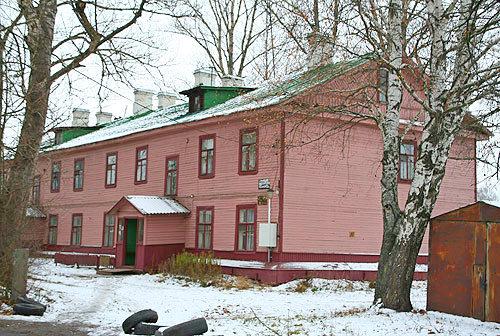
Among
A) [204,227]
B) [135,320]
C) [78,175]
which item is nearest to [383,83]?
[135,320]

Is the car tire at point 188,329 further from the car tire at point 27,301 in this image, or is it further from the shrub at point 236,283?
the shrub at point 236,283

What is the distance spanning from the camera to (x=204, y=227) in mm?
25531

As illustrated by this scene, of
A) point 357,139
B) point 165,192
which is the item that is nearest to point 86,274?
point 165,192

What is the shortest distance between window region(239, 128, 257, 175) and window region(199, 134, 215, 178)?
173 centimetres

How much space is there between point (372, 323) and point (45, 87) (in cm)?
904

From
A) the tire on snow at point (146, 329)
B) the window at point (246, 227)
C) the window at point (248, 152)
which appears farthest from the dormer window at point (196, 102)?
the tire on snow at point (146, 329)

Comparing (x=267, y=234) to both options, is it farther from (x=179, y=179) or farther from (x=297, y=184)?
(x=179, y=179)

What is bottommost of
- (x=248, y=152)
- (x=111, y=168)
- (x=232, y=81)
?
(x=111, y=168)

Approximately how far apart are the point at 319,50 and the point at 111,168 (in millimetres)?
19347

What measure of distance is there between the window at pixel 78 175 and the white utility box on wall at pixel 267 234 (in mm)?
14300

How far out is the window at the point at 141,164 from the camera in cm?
2914

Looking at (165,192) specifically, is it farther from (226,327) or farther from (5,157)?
(226,327)

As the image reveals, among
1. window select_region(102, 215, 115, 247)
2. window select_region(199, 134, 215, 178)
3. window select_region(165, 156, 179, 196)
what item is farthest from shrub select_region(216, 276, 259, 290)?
window select_region(102, 215, 115, 247)

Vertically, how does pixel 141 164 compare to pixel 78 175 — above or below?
above
